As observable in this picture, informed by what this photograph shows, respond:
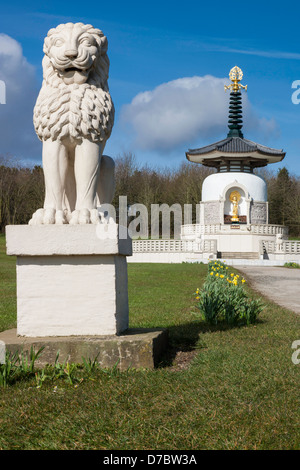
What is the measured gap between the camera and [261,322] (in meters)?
5.91

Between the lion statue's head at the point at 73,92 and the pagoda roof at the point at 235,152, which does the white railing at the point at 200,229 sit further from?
the lion statue's head at the point at 73,92

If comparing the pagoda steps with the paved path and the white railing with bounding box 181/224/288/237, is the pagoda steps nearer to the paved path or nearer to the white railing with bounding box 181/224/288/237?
the white railing with bounding box 181/224/288/237

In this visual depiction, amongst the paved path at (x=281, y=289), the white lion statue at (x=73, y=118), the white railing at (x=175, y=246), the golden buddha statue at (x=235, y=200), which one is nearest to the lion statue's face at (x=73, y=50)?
the white lion statue at (x=73, y=118)

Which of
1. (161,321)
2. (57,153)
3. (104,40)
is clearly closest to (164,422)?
(57,153)

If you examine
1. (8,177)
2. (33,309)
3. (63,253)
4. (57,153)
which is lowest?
(33,309)

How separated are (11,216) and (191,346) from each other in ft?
125

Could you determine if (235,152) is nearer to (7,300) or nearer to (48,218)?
(7,300)

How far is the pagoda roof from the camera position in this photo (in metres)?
29.5

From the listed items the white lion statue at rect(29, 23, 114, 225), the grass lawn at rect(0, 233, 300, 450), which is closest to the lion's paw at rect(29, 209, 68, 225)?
the white lion statue at rect(29, 23, 114, 225)

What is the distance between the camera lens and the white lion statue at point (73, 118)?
3.98 m

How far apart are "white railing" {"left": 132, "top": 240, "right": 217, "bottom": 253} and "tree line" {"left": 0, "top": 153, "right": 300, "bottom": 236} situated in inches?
505

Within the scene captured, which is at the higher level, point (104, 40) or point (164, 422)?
point (104, 40)

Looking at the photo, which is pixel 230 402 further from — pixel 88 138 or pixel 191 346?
pixel 88 138

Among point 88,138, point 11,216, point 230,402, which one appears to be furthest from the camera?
point 11,216
